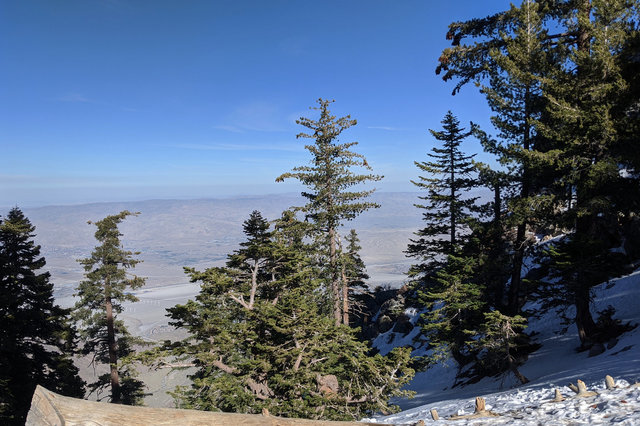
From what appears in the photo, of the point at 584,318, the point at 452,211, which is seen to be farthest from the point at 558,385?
the point at 452,211

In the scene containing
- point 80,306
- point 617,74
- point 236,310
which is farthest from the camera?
point 80,306

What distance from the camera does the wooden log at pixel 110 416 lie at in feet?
10.4

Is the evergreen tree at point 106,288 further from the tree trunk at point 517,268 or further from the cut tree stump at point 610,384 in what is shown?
the cut tree stump at point 610,384

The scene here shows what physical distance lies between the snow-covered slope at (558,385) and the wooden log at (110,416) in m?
7.52

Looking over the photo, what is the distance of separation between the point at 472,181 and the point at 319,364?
15442 mm

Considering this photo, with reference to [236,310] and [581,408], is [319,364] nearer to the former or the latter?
[236,310]

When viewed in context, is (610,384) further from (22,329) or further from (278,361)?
(22,329)

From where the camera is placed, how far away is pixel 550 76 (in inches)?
551

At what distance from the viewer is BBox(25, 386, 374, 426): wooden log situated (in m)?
3.16

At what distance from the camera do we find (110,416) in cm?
338

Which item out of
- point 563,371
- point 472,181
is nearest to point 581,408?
point 563,371

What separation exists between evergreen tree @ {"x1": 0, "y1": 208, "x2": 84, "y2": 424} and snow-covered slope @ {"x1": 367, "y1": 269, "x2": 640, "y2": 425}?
18111 millimetres

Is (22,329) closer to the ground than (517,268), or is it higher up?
closer to the ground

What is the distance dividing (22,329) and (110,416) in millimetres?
20143
